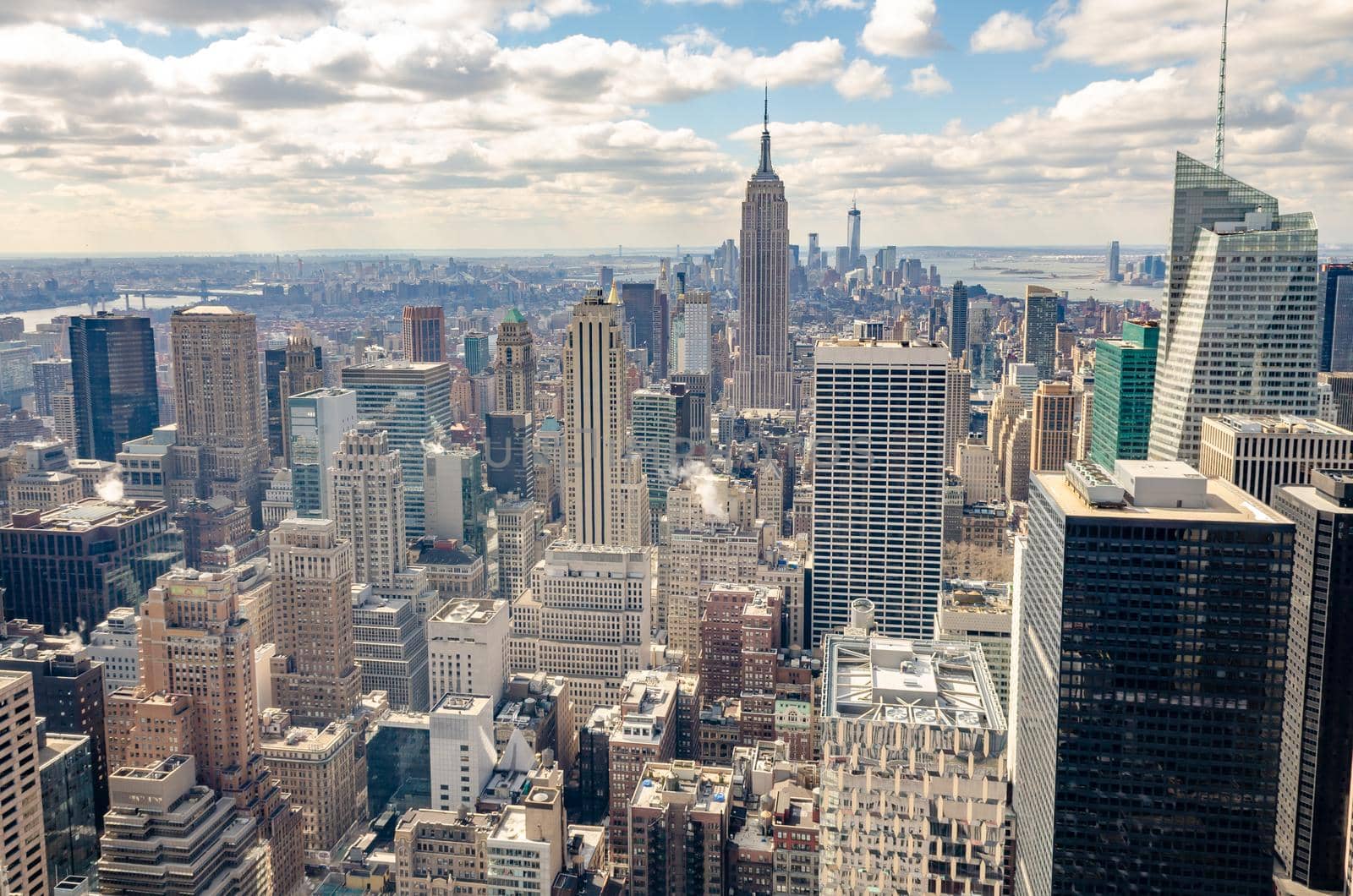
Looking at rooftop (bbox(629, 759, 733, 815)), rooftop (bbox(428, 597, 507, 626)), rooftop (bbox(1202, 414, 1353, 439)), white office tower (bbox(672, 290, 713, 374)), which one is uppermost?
white office tower (bbox(672, 290, 713, 374))

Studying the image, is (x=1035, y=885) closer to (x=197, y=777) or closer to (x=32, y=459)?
(x=197, y=777)

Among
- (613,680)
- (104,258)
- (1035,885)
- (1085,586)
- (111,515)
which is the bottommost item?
(613,680)

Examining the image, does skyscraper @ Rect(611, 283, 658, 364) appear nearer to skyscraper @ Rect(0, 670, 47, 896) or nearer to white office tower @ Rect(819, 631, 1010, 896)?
skyscraper @ Rect(0, 670, 47, 896)

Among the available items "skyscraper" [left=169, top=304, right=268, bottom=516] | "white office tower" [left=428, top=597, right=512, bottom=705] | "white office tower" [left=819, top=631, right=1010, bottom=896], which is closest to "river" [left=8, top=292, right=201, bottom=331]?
"skyscraper" [left=169, top=304, right=268, bottom=516]

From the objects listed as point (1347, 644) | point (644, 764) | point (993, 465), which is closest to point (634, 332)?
point (993, 465)

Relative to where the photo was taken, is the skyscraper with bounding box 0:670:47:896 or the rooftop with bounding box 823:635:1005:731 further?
the skyscraper with bounding box 0:670:47:896

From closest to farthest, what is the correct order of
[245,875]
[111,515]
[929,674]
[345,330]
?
1. [929,674]
2. [245,875]
3. [111,515]
4. [345,330]

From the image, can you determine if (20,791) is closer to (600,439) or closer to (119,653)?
(119,653)
